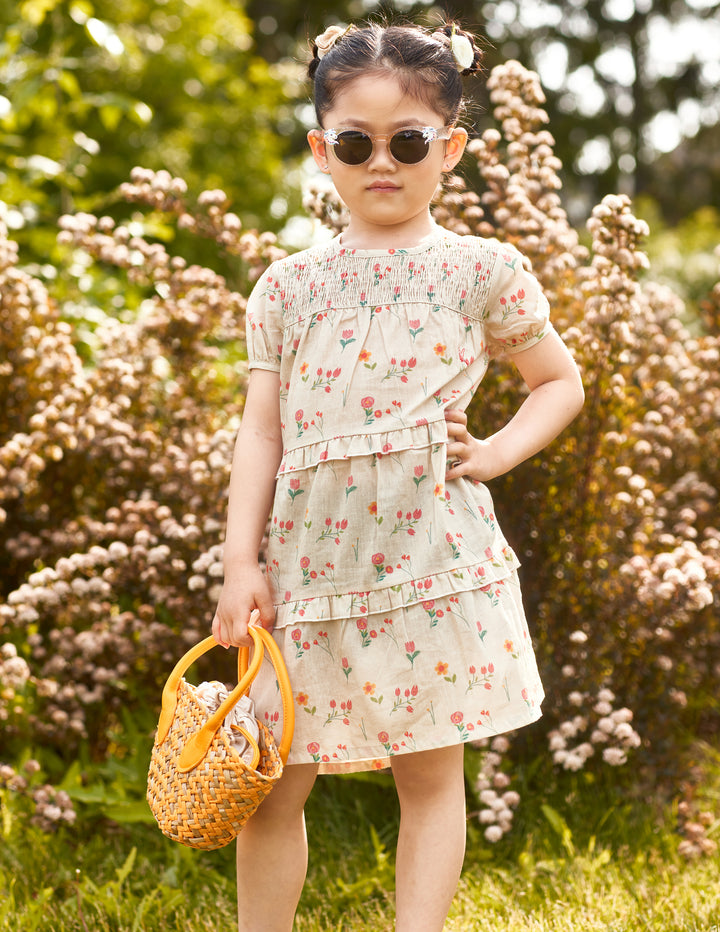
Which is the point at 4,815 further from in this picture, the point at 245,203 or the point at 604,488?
the point at 245,203

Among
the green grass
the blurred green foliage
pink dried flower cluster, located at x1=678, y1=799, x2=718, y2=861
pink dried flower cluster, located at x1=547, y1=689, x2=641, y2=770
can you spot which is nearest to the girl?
the green grass

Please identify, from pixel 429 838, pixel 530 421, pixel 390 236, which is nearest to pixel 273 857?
pixel 429 838

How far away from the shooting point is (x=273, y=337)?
79.4 inches

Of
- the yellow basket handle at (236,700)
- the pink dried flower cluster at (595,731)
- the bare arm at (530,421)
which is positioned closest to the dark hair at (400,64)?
the bare arm at (530,421)

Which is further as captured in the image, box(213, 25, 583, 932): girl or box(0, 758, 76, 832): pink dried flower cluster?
box(0, 758, 76, 832): pink dried flower cluster

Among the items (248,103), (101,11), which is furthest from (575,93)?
(101,11)

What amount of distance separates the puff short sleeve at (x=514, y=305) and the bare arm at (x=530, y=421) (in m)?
0.04

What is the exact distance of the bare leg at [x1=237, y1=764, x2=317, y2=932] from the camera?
190cm

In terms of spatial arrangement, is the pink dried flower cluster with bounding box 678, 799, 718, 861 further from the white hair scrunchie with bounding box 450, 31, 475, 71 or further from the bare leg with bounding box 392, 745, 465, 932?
the white hair scrunchie with bounding box 450, 31, 475, 71

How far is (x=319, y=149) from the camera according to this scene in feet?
6.64

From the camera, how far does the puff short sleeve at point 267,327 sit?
2014 mm

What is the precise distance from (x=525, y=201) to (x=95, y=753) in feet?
7.15

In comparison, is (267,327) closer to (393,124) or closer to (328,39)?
(393,124)

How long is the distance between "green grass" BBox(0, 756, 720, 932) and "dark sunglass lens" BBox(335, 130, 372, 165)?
5.52 feet
